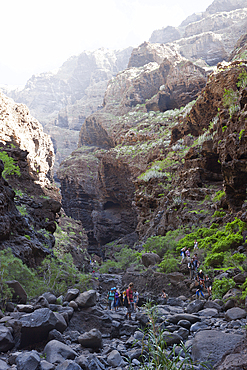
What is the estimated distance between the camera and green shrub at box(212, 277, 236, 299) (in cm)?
836

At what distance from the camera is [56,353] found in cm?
447

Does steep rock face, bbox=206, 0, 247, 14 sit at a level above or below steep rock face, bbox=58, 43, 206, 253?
above

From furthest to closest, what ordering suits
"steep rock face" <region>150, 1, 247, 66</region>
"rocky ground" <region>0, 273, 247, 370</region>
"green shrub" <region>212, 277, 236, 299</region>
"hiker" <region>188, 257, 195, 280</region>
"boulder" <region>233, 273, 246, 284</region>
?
"steep rock face" <region>150, 1, 247, 66</region>
"hiker" <region>188, 257, 195, 280</region>
"green shrub" <region>212, 277, 236, 299</region>
"boulder" <region>233, 273, 246, 284</region>
"rocky ground" <region>0, 273, 247, 370</region>

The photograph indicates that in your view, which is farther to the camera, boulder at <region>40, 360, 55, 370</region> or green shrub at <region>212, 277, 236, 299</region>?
green shrub at <region>212, 277, 236, 299</region>

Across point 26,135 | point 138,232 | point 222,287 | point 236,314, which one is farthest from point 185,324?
point 26,135

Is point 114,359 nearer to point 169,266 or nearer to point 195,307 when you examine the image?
point 195,307

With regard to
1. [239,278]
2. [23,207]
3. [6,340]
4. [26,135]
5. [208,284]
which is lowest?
[208,284]

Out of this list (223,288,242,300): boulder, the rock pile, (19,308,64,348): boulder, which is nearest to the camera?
the rock pile

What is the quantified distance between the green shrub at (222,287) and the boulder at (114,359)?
474 centimetres

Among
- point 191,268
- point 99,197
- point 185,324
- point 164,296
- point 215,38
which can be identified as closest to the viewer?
point 185,324

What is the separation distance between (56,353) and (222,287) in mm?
6312

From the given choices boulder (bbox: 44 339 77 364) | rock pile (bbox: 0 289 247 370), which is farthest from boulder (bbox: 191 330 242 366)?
boulder (bbox: 44 339 77 364)

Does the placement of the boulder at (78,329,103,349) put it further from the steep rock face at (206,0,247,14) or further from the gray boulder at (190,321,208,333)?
the steep rock face at (206,0,247,14)

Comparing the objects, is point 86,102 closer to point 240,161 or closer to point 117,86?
point 117,86
